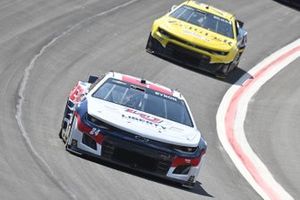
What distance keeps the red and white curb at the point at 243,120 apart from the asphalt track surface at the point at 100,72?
181 mm

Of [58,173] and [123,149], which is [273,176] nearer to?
[123,149]

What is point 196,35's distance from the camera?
21906 millimetres

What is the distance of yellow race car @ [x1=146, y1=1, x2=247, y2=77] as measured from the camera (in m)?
21.7

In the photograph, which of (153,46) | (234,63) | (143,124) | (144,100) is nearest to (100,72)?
(153,46)

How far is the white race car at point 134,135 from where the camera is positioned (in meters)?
12.2

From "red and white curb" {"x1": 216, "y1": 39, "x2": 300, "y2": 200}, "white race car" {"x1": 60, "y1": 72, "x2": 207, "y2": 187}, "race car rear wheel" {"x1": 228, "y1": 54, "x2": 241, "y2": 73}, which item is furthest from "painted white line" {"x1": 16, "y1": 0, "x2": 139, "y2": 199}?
"race car rear wheel" {"x1": 228, "y1": 54, "x2": 241, "y2": 73}

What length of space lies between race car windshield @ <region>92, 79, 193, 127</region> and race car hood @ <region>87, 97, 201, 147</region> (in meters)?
0.20

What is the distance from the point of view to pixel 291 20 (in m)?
30.4

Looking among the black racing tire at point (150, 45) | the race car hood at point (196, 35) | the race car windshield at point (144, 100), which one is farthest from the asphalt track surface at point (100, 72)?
the race car windshield at point (144, 100)

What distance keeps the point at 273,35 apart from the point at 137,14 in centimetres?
449

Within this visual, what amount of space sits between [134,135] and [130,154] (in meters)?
0.25

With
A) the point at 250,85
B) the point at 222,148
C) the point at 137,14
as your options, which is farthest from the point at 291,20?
the point at 222,148

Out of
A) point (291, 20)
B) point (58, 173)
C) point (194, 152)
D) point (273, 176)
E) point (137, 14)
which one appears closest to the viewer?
point (58, 173)

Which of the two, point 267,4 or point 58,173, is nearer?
point 58,173
